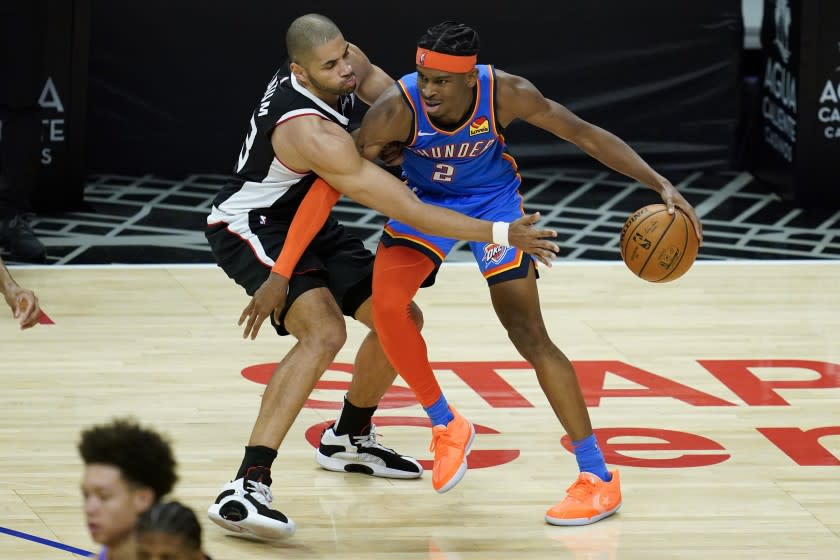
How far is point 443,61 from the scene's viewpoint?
15.7 ft

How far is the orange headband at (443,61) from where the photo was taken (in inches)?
188

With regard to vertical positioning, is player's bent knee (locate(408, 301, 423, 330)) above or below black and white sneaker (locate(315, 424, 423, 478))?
above

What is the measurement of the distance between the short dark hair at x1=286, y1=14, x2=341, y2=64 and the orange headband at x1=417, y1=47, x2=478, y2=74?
11.5 inches

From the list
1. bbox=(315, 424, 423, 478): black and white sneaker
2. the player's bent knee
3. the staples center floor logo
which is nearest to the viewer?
the player's bent knee

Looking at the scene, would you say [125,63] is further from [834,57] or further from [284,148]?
[284,148]

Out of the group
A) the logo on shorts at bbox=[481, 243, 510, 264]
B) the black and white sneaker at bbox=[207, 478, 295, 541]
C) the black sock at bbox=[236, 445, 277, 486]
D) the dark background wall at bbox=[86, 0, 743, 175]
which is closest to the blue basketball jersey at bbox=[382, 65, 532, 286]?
the logo on shorts at bbox=[481, 243, 510, 264]

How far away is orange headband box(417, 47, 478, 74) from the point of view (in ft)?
15.7

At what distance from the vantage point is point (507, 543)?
15.5ft

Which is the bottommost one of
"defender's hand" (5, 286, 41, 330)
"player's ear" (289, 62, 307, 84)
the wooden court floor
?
the wooden court floor

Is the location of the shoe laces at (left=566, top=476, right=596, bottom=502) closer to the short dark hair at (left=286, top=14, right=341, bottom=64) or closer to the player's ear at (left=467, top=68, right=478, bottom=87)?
the player's ear at (left=467, top=68, right=478, bottom=87)

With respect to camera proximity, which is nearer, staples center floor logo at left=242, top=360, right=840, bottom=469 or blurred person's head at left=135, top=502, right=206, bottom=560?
blurred person's head at left=135, top=502, right=206, bottom=560

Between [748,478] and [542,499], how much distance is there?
75cm

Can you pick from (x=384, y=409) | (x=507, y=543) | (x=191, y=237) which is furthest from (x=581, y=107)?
(x=507, y=543)

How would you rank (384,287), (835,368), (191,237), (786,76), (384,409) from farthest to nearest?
(786,76), (191,237), (835,368), (384,409), (384,287)
